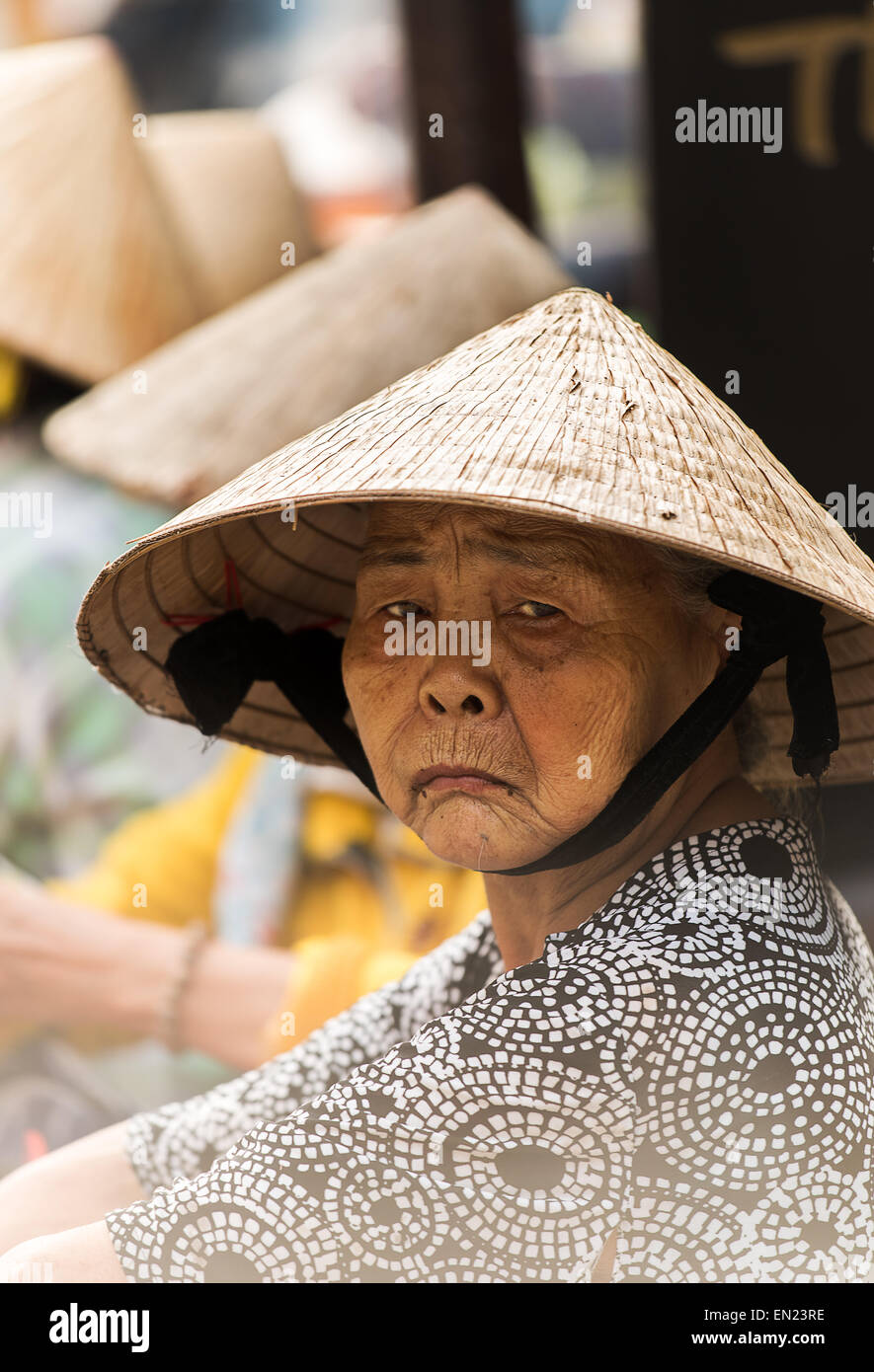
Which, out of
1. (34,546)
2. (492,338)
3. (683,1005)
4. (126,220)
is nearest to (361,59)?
(126,220)

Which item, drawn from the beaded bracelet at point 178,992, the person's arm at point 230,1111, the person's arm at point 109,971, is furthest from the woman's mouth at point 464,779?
the beaded bracelet at point 178,992

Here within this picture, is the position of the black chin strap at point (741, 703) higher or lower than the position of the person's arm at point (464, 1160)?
higher

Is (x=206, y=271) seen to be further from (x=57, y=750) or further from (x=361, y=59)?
(x=57, y=750)

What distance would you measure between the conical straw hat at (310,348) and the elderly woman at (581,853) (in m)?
1.08

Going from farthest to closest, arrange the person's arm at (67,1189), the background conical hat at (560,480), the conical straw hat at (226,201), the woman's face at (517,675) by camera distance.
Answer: the conical straw hat at (226,201)
the person's arm at (67,1189)
the woman's face at (517,675)
the background conical hat at (560,480)

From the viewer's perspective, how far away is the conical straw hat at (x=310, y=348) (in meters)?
2.20

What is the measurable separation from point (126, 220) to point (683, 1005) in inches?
85.0

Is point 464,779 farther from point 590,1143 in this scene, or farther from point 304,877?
point 304,877

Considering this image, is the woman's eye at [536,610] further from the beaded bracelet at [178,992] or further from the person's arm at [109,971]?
the beaded bracelet at [178,992]

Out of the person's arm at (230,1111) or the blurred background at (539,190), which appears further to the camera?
the blurred background at (539,190)

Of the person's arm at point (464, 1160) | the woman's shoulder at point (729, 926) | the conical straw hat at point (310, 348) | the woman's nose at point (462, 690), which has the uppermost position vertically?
the conical straw hat at point (310, 348)

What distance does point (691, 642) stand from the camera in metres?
1.07

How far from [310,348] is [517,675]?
1390mm

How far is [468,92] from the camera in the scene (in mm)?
2699
